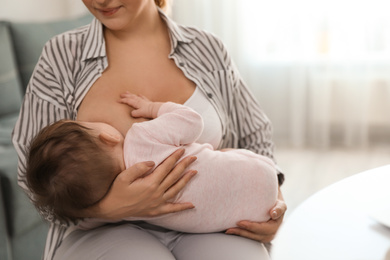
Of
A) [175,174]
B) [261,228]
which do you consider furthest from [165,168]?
[261,228]

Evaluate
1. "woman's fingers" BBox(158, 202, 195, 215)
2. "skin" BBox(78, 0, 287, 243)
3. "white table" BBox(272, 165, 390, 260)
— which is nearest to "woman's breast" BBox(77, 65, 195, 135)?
"skin" BBox(78, 0, 287, 243)

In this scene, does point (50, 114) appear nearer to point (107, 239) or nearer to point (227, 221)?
point (107, 239)

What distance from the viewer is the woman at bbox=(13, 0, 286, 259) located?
116 cm

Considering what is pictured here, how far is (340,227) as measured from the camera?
0.90 metres

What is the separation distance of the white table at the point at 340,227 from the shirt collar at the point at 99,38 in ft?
2.05

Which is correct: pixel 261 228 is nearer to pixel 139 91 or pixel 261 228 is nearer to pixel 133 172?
pixel 133 172

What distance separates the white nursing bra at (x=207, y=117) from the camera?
1.38 m

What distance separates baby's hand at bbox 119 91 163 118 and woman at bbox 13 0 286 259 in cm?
2

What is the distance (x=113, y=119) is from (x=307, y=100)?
2.77 m

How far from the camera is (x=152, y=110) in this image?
1.29 m

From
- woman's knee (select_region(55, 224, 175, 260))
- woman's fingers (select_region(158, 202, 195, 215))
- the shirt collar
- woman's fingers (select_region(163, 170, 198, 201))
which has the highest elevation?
the shirt collar

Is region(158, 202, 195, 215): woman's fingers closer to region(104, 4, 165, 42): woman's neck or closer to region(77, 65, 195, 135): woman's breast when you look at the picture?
region(77, 65, 195, 135): woman's breast

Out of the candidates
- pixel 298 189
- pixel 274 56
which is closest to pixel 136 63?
pixel 298 189

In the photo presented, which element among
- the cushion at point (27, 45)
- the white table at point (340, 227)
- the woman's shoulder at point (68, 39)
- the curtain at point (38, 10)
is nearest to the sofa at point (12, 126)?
the cushion at point (27, 45)
